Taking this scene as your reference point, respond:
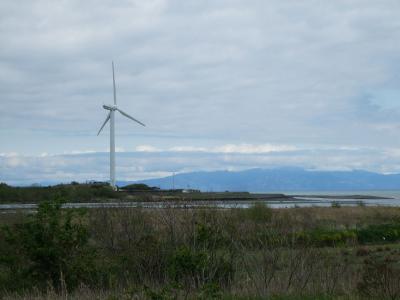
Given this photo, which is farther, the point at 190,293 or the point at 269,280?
the point at 269,280

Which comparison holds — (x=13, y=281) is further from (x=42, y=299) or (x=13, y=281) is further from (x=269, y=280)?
(x=269, y=280)

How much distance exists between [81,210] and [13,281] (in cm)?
309

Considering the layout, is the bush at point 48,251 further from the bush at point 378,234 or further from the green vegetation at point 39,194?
the green vegetation at point 39,194

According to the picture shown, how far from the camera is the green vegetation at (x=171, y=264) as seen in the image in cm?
1487

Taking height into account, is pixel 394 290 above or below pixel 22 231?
below

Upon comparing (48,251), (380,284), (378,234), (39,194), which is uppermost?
(39,194)

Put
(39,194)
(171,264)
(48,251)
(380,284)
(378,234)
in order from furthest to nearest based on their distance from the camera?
(39,194), (378,234), (171,264), (48,251), (380,284)

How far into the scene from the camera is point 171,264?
18.4m

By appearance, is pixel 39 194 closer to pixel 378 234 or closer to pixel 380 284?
pixel 378 234

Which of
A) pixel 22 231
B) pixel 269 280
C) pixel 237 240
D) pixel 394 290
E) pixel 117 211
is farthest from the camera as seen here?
pixel 117 211

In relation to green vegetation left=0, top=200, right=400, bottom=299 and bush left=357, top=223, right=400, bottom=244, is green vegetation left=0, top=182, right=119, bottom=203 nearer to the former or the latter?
bush left=357, top=223, right=400, bottom=244

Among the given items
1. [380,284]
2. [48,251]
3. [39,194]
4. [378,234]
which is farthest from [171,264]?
[39,194]

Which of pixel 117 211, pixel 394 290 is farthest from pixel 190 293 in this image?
pixel 117 211

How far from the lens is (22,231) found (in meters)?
18.7
